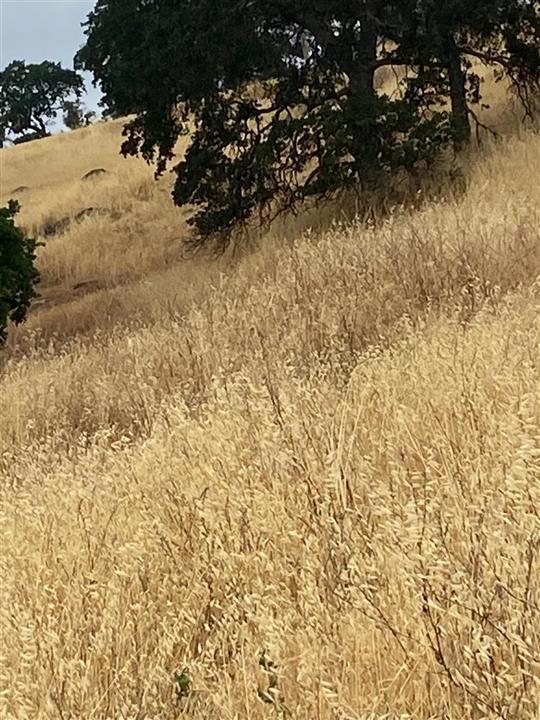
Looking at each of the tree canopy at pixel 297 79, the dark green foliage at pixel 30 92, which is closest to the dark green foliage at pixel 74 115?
the dark green foliage at pixel 30 92

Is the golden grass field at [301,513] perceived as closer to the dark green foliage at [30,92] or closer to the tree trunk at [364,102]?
the tree trunk at [364,102]

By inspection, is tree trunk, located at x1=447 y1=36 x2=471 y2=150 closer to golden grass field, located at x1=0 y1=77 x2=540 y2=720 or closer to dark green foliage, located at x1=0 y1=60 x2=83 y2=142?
golden grass field, located at x1=0 y1=77 x2=540 y2=720

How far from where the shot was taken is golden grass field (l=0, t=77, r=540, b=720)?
1.89 meters

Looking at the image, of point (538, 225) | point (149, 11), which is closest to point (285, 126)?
point (149, 11)

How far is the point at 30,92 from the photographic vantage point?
66.9 m

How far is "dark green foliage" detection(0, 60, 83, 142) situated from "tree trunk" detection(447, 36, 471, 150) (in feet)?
197

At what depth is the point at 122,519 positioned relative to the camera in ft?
10.7

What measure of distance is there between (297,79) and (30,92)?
61198 millimetres

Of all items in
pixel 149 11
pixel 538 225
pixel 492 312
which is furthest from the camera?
pixel 149 11

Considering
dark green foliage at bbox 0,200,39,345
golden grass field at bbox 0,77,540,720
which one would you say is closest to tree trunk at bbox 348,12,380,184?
golden grass field at bbox 0,77,540,720

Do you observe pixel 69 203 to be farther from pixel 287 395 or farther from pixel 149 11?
pixel 287 395

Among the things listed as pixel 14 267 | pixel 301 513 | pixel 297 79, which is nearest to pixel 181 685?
pixel 301 513

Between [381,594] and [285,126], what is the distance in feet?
33.3

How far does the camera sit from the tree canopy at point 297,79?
11.0m
